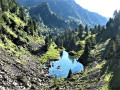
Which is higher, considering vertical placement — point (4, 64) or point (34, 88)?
point (4, 64)

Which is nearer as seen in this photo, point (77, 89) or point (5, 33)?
point (77, 89)

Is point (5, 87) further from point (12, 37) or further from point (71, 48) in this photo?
point (71, 48)

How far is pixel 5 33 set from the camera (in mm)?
79312

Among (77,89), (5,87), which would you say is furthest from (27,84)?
(77,89)

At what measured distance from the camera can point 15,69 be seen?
5100 centimetres

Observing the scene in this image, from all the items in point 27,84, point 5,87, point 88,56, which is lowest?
point 5,87

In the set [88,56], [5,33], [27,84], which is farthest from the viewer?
[88,56]

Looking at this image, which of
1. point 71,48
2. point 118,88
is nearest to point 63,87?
point 118,88

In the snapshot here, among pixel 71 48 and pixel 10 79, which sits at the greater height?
pixel 71 48

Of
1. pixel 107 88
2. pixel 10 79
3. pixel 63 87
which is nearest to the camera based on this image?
pixel 107 88

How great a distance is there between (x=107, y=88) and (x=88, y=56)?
72.9m

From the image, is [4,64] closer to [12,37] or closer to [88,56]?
[12,37]

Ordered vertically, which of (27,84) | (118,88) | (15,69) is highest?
(15,69)

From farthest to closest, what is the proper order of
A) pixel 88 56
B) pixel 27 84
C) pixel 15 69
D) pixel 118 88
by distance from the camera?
pixel 88 56 → pixel 15 69 → pixel 27 84 → pixel 118 88
